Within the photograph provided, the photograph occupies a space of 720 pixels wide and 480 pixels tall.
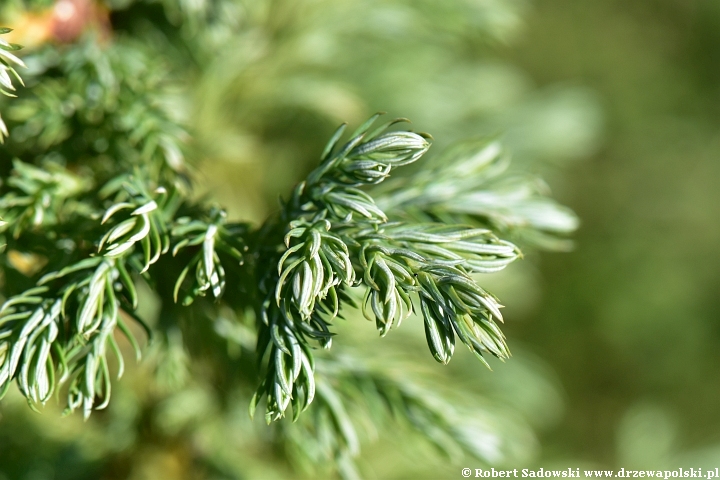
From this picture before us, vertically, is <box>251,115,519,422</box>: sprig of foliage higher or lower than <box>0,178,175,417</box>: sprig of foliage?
higher

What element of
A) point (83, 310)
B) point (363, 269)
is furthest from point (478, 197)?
point (83, 310)

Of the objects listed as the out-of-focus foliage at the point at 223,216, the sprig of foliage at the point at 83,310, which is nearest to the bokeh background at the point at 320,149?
the out-of-focus foliage at the point at 223,216

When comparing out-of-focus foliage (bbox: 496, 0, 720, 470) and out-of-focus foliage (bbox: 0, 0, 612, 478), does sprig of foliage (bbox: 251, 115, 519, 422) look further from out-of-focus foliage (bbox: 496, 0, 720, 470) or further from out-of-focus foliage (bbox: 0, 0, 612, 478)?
out-of-focus foliage (bbox: 496, 0, 720, 470)

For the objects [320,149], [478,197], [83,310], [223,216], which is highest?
[320,149]

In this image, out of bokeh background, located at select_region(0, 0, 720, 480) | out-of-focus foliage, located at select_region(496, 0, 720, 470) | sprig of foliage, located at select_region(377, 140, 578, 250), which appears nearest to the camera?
sprig of foliage, located at select_region(377, 140, 578, 250)

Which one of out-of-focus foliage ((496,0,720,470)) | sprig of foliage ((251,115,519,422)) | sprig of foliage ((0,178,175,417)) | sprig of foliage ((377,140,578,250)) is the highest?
out-of-focus foliage ((496,0,720,470))

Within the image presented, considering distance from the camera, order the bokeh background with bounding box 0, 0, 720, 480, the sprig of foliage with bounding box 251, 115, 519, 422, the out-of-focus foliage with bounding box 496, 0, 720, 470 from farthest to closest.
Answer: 1. the out-of-focus foliage with bounding box 496, 0, 720, 470
2. the bokeh background with bounding box 0, 0, 720, 480
3. the sprig of foliage with bounding box 251, 115, 519, 422

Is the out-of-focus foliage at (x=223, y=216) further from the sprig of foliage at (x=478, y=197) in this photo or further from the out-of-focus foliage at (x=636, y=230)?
the out-of-focus foliage at (x=636, y=230)

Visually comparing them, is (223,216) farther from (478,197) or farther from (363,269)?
(478,197)

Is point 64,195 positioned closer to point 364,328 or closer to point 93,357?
point 93,357

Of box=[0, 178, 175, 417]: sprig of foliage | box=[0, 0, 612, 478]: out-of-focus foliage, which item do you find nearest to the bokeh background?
box=[0, 0, 612, 478]: out-of-focus foliage
